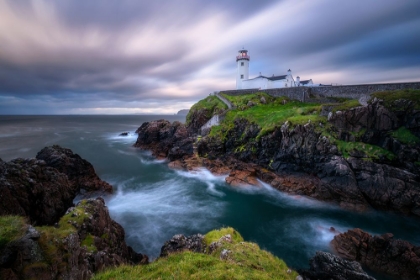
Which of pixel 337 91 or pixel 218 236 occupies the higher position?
pixel 337 91

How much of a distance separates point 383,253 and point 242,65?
163ft

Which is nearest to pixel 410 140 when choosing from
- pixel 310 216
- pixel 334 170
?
pixel 334 170

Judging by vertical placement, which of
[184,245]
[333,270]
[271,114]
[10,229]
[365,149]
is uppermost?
[271,114]

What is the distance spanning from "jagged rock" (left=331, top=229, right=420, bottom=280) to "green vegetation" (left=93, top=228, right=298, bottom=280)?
25.1 feet

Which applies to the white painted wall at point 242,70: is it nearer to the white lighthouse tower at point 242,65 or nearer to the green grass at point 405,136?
the white lighthouse tower at point 242,65

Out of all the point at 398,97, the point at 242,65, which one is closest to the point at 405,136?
the point at 398,97

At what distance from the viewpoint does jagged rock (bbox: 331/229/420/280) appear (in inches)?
502

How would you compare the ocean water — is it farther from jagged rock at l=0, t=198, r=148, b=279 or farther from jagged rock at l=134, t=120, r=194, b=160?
jagged rock at l=134, t=120, r=194, b=160

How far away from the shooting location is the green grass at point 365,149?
2289cm

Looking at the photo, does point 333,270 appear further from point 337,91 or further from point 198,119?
point 198,119

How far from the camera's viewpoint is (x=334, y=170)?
23547mm

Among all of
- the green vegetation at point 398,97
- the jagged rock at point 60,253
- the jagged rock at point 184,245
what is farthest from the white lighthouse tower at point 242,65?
the jagged rock at point 60,253

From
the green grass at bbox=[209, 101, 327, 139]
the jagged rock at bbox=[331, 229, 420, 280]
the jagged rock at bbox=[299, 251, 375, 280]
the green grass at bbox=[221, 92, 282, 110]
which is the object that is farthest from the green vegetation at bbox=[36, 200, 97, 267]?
the green grass at bbox=[221, 92, 282, 110]

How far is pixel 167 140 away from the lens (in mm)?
46406
